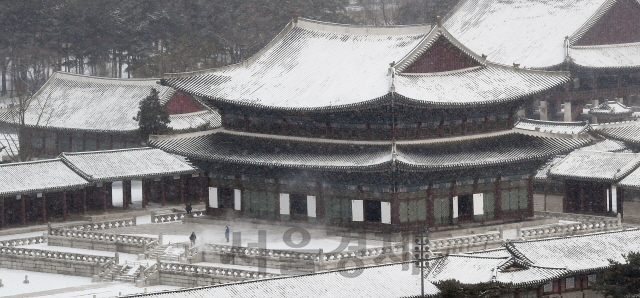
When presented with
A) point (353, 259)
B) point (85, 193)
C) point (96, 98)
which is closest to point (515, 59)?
point (96, 98)

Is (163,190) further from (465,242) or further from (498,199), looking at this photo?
(465,242)

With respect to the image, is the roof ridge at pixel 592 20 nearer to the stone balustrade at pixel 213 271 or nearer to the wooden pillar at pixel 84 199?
the wooden pillar at pixel 84 199

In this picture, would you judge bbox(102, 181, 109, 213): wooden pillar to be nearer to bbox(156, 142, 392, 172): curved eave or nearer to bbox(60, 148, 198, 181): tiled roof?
bbox(60, 148, 198, 181): tiled roof

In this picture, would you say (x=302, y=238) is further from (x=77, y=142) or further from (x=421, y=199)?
(x=77, y=142)

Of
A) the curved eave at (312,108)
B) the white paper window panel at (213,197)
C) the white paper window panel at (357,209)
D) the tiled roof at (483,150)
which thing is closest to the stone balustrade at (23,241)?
the white paper window panel at (213,197)

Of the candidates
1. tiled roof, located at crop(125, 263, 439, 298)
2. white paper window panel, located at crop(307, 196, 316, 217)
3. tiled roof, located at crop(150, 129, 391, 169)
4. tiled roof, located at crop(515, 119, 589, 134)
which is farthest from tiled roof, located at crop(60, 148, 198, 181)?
tiled roof, located at crop(125, 263, 439, 298)

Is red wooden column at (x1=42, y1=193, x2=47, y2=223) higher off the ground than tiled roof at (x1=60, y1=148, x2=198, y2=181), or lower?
lower

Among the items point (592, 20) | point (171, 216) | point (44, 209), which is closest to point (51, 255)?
point (171, 216)
